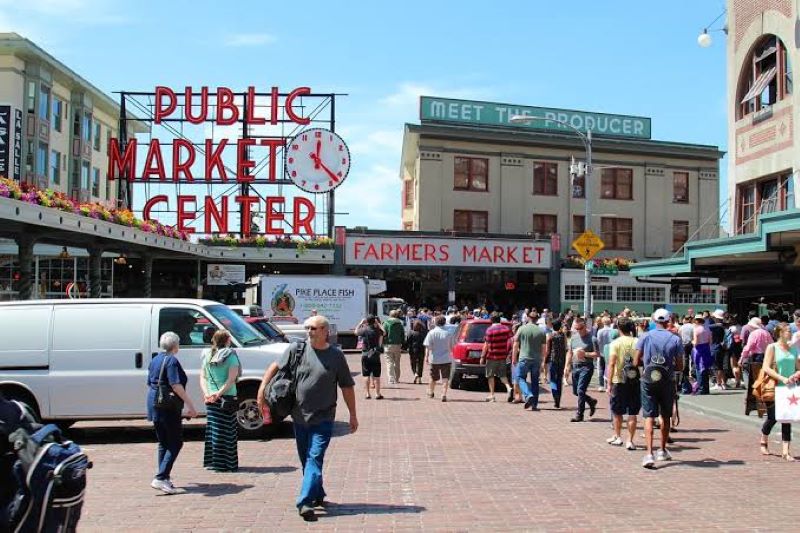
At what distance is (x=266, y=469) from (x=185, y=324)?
9.95 ft

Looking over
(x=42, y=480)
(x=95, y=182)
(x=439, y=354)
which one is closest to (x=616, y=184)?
(x=439, y=354)

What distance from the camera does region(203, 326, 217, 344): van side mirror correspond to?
11344 mm

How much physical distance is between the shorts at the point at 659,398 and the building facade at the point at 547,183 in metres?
32.5

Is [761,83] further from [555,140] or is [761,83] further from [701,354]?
[555,140]

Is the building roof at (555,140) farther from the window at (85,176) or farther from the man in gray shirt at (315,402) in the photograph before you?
the man in gray shirt at (315,402)

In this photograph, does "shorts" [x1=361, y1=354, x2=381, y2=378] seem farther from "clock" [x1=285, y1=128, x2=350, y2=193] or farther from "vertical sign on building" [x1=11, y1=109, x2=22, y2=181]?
"clock" [x1=285, y1=128, x2=350, y2=193]

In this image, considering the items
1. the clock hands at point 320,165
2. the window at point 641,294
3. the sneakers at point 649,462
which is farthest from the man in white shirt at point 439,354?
the window at point 641,294

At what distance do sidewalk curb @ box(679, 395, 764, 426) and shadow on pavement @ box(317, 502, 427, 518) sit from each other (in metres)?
7.82

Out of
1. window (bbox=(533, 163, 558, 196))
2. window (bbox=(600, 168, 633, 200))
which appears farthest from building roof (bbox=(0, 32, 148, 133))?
window (bbox=(600, 168, 633, 200))

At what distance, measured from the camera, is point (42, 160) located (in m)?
45.9

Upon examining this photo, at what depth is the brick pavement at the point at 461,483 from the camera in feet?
23.3

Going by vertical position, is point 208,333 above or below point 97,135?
below

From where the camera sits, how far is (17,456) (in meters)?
3.39

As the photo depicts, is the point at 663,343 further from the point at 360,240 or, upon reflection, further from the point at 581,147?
the point at 581,147
